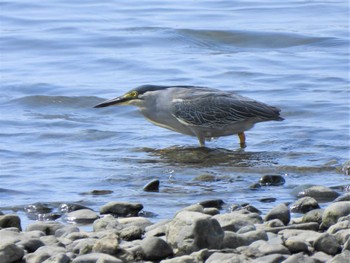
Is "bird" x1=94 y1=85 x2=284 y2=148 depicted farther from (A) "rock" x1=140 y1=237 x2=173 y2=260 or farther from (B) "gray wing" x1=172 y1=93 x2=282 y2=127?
(A) "rock" x1=140 y1=237 x2=173 y2=260

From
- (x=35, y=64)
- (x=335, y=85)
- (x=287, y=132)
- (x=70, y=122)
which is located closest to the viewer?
(x=287, y=132)

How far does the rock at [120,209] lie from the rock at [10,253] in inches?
69.7

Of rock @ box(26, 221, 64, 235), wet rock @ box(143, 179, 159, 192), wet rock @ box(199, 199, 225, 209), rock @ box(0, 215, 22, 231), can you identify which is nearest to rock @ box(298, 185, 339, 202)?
wet rock @ box(199, 199, 225, 209)

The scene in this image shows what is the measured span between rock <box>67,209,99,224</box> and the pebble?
20.0 inches

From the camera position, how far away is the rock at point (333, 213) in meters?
7.25

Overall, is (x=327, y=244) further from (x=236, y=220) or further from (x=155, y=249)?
(x=155, y=249)

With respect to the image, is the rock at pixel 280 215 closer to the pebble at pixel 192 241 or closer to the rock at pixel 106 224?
the pebble at pixel 192 241

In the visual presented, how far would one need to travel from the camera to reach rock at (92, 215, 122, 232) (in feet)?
24.0

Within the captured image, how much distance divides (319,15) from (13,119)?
8931mm

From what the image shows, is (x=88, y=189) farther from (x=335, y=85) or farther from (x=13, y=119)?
(x=335, y=85)

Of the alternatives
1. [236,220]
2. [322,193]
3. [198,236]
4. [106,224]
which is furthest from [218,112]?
[198,236]

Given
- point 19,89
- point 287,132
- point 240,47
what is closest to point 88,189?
point 287,132

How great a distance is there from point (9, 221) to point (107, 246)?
1.36 metres

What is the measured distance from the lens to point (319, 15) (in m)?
20.4
